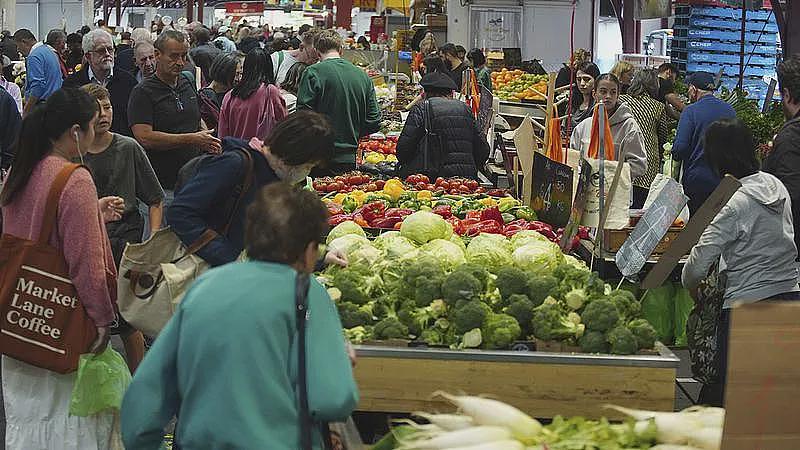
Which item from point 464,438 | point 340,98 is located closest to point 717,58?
point 340,98

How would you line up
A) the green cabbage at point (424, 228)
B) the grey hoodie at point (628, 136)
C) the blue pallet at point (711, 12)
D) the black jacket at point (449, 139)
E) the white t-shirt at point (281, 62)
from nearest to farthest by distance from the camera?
the green cabbage at point (424, 228) < the grey hoodie at point (628, 136) < the black jacket at point (449, 139) < the white t-shirt at point (281, 62) < the blue pallet at point (711, 12)

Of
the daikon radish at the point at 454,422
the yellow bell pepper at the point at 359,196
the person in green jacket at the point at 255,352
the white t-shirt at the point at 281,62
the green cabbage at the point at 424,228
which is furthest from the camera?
the white t-shirt at the point at 281,62

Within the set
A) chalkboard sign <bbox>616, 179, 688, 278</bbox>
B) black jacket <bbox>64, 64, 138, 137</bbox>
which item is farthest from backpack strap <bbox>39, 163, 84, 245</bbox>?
black jacket <bbox>64, 64, 138, 137</bbox>

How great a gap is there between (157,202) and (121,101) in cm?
274

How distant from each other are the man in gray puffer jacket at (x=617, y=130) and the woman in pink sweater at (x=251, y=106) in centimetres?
217

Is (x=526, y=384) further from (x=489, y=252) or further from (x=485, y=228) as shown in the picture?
(x=485, y=228)

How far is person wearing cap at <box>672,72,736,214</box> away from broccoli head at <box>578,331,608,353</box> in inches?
184

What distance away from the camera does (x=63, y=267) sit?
4523 millimetres

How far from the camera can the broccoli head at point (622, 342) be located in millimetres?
4215

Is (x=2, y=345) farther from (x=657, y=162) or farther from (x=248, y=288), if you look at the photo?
(x=657, y=162)

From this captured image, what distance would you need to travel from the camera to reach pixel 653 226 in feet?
16.1

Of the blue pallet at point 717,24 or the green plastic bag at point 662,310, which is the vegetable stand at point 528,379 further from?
the blue pallet at point 717,24

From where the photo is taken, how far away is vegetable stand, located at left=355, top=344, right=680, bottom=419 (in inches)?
164

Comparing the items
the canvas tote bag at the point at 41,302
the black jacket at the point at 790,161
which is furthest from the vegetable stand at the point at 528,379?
the black jacket at the point at 790,161
